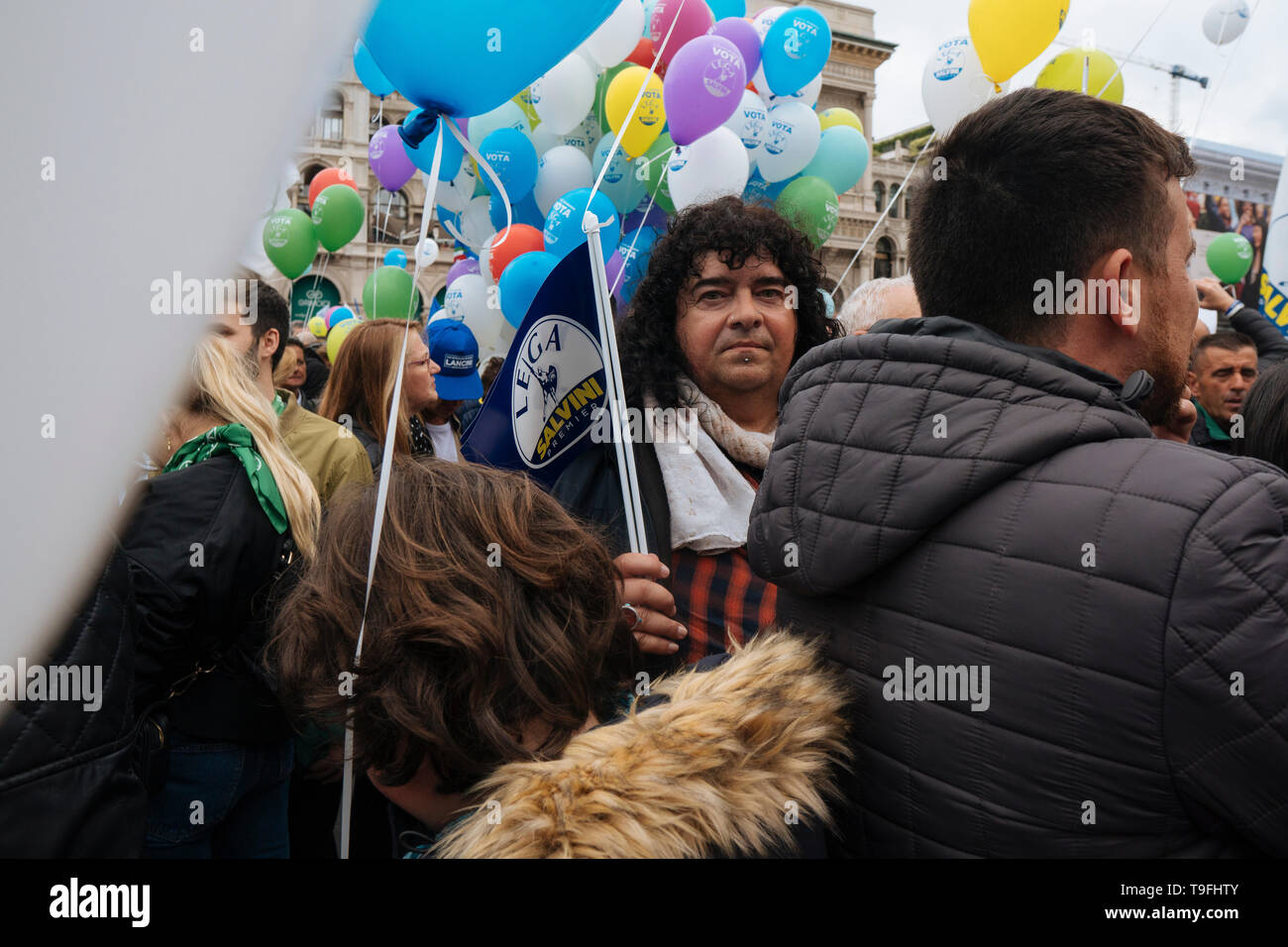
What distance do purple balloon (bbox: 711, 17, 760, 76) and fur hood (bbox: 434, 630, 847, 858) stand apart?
4.64 m

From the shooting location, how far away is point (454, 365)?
3797mm

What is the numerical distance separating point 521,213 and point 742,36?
1657 mm

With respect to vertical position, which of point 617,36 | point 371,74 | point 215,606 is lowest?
point 215,606

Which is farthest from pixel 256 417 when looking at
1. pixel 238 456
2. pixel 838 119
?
pixel 838 119

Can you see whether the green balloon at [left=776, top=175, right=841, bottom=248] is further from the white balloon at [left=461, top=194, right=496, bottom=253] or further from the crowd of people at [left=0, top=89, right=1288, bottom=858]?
the crowd of people at [left=0, top=89, right=1288, bottom=858]

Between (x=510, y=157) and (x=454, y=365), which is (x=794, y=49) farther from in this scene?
(x=454, y=365)

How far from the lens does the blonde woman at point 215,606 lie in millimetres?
1665

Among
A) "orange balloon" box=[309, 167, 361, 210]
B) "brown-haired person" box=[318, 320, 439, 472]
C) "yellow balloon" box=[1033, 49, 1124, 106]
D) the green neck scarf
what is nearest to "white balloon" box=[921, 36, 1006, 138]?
"yellow balloon" box=[1033, 49, 1124, 106]

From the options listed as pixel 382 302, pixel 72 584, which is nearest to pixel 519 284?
pixel 382 302

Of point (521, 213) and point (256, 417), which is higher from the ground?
point (521, 213)

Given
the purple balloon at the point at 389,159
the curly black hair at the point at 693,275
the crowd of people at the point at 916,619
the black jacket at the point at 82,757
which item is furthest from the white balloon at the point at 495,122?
the black jacket at the point at 82,757

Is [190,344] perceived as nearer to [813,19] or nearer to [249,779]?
[249,779]

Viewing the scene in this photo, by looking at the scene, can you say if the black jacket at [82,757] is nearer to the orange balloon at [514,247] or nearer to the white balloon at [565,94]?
the orange balloon at [514,247]

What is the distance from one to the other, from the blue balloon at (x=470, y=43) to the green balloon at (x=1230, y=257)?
7647 millimetres
